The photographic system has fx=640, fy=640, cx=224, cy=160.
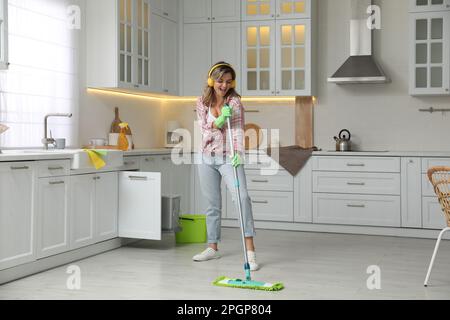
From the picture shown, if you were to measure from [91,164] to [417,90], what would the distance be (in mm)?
3233

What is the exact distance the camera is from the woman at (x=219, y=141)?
4.25 metres

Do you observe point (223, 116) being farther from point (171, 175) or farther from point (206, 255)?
point (171, 175)

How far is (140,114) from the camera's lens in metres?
6.60

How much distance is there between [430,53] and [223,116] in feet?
9.54

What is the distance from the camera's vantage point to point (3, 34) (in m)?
4.22

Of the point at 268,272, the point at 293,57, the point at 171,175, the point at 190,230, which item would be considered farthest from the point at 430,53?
the point at 268,272

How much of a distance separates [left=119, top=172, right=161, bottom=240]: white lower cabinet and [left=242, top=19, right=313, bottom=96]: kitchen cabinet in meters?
1.98

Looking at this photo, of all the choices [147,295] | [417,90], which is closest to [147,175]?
[147,295]

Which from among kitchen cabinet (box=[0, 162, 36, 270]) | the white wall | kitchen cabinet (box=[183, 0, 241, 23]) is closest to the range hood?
the white wall

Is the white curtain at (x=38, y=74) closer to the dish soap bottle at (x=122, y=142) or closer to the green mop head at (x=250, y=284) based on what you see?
the dish soap bottle at (x=122, y=142)

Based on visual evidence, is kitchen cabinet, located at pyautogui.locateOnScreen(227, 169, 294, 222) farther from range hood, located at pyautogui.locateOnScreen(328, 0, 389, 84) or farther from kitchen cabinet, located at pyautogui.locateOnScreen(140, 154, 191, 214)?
range hood, located at pyautogui.locateOnScreen(328, 0, 389, 84)

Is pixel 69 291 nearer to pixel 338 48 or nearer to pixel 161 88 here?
pixel 161 88

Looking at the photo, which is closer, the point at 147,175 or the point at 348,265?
the point at 348,265

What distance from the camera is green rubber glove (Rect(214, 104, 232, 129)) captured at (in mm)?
3918
